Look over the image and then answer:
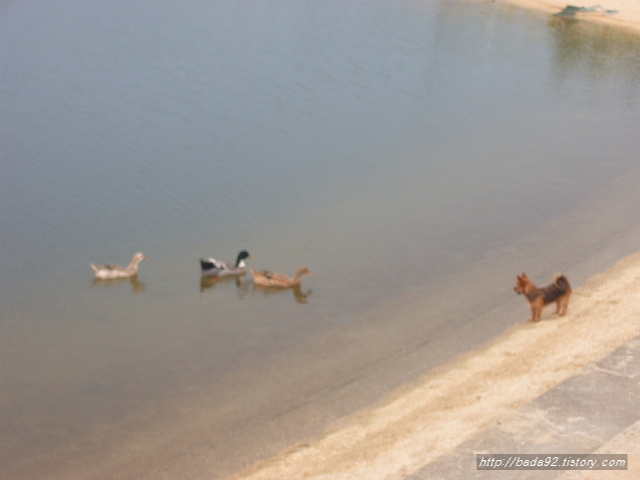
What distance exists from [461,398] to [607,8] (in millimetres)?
35102

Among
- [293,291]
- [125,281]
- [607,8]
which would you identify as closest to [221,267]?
[293,291]

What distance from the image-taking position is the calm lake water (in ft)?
34.9

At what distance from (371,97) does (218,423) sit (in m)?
15.4

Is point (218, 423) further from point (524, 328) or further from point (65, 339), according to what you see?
point (524, 328)

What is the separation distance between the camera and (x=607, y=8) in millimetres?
40906

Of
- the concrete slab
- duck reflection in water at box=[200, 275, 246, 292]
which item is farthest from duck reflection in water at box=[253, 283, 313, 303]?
the concrete slab

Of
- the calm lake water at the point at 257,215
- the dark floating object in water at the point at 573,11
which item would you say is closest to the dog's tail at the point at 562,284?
the calm lake water at the point at 257,215

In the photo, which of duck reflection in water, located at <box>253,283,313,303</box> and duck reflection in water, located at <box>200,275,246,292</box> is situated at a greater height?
duck reflection in water, located at <box>200,275,246,292</box>

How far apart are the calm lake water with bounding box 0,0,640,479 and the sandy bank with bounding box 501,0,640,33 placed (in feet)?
30.4

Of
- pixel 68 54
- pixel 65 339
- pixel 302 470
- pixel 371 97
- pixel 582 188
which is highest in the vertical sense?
pixel 68 54

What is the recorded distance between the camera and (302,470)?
29.1 feet

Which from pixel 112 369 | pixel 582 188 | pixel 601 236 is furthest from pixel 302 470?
pixel 582 188

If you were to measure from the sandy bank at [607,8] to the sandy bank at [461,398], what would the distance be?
1153 inches

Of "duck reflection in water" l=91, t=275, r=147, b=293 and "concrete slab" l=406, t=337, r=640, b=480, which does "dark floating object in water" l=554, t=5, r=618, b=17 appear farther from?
"concrete slab" l=406, t=337, r=640, b=480
